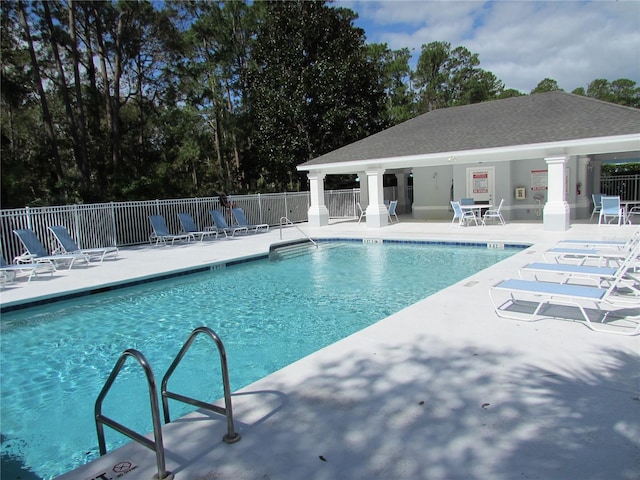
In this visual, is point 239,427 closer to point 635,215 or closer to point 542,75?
point 635,215

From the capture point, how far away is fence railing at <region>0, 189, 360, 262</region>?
12.6 metres

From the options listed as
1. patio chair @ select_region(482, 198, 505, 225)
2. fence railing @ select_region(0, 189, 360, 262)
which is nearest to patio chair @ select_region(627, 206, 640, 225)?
patio chair @ select_region(482, 198, 505, 225)

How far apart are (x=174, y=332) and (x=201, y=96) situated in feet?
74.4

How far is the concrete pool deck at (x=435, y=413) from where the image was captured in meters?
2.75

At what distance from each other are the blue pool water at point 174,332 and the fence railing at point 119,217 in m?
5.33

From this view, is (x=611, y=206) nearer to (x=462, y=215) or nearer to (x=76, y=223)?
(x=462, y=215)

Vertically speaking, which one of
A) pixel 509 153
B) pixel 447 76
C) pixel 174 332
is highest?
pixel 447 76

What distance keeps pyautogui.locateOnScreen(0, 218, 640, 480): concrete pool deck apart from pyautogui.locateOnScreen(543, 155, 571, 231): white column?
33.2ft

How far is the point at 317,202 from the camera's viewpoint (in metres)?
20.5

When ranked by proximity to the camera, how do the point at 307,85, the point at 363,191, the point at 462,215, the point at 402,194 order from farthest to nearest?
the point at 402,194 → the point at 307,85 → the point at 363,191 → the point at 462,215

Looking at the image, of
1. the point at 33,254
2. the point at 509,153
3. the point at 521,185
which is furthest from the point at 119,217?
the point at 521,185

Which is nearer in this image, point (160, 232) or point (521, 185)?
point (160, 232)

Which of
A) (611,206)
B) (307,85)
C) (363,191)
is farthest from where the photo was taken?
(307,85)

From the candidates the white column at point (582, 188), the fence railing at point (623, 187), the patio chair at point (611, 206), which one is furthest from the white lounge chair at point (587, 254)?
the fence railing at point (623, 187)
